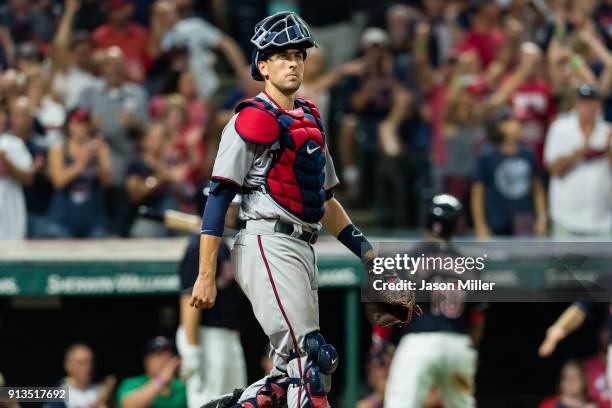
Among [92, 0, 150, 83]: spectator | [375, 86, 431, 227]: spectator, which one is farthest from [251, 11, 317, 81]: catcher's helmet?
[92, 0, 150, 83]: spectator

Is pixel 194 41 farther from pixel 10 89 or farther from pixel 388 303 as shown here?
pixel 388 303

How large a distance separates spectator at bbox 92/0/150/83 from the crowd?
0.02 meters

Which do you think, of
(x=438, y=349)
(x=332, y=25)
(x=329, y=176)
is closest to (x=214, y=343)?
(x=438, y=349)

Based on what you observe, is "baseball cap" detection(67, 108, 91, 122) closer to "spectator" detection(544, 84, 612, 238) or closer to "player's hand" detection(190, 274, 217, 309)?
"spectator" detection(544, 84, 612, 238)

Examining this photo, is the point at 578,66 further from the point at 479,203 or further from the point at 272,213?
the point at 272,213

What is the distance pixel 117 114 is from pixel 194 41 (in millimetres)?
1483

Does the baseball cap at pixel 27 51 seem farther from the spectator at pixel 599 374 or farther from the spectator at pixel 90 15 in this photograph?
the spectator at pixel 599 374

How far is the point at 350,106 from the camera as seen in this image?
39.1ft

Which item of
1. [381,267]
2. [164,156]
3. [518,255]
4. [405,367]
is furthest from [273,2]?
[381,267]

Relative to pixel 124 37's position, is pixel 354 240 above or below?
below

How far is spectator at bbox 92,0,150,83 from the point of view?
11.8 meters

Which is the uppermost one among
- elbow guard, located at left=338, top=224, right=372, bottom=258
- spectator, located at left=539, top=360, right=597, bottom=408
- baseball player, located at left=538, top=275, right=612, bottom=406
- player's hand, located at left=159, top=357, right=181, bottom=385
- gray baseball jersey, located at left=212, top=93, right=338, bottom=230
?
gray baseball jersey, located at left=212, top=93, right=338, bottom=230

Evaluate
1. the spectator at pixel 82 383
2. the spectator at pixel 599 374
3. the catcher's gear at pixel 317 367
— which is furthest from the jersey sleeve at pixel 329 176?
the spectator at pixel 599 374

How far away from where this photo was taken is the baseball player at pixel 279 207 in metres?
5.58
